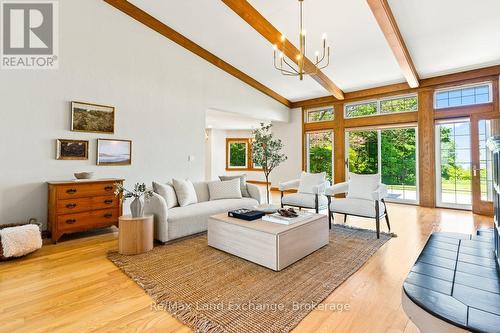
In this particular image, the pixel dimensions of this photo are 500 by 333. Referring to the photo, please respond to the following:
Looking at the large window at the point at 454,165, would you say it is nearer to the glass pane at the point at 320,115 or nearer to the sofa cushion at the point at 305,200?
the glass pane at the point at 320,115

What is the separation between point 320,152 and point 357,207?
163 inches

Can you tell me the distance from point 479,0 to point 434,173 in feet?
11.4

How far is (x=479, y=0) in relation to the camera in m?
3.23

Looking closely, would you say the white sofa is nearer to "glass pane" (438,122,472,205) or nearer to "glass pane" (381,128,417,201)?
"glass pane" (381,128,417,201)

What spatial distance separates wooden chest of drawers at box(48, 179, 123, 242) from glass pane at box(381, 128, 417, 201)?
6.03 metres

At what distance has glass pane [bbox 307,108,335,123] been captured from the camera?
23.7 feet

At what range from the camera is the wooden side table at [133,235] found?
279cm

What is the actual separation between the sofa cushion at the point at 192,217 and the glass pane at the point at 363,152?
412 centimetres

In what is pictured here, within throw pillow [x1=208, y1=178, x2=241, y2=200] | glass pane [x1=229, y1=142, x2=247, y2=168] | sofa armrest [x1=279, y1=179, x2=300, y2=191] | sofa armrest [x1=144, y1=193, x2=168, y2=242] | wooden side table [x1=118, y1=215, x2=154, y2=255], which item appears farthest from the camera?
glass pane [x1=229, y1=142, x2=247, y2=168]

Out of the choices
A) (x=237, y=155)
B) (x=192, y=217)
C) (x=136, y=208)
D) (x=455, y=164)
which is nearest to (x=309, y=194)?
(x=192, y=217)

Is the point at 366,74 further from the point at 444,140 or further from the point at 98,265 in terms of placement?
the point at 98,265

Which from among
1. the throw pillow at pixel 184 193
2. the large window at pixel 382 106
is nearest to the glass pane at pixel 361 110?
the large window at pixel 382 106

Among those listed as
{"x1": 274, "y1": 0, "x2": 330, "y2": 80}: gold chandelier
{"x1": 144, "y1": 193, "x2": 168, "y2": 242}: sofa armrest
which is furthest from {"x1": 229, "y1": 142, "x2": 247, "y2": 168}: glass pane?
{"x1": 144, "y1": 193, "x2": 168, "y2": 242}: sofa armrest

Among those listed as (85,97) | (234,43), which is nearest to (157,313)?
(85,97)
